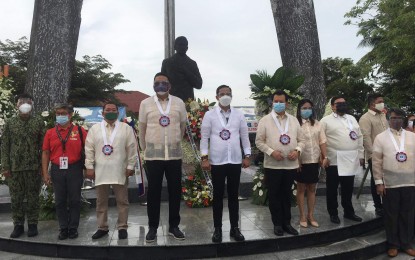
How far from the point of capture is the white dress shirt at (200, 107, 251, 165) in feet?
14.9

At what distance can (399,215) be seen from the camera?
4793 millimetres

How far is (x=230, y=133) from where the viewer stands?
15.1 ft

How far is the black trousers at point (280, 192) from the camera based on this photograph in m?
4.81

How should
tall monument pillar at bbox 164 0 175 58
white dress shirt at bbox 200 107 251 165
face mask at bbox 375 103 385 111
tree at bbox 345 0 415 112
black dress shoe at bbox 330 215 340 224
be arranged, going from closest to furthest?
white dress shirt at bbox 200 107 251 165 < black dress shoe at bbox 330 215 340 224 < face mask at bbox 375 103 385 111 < tall monument pillar at bbox 164 0 175 58 < tree at bbox 345 0 415 112

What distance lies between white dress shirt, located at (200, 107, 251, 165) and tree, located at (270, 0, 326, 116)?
3684 millimetres

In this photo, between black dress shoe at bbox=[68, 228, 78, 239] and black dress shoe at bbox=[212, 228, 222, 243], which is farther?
black dress shoe at bbox=[68, 228, 78, 239]

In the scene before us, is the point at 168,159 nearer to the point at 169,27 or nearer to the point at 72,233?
the point at 72,233

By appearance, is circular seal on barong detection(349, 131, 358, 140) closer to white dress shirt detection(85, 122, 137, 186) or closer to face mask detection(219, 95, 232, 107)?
face mask detection(219, 95, 232, 107)

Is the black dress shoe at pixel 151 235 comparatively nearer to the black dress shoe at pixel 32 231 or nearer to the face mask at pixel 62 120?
the black dress shoe at pixel 32 231

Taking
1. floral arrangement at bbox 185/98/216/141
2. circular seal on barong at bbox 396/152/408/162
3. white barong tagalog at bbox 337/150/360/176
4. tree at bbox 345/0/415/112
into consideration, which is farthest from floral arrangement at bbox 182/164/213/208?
tree at bbox 345/0/415/112

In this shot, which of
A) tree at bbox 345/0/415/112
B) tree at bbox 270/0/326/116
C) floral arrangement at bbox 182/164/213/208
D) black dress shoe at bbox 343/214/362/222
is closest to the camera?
black dress shoe at bbox 343/214/362/222

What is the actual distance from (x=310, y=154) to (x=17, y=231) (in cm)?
383

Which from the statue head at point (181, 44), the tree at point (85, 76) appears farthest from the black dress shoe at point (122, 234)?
the tree at point (85, 76)

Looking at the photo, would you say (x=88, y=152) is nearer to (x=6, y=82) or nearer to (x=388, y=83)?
(x=6, y=82)
